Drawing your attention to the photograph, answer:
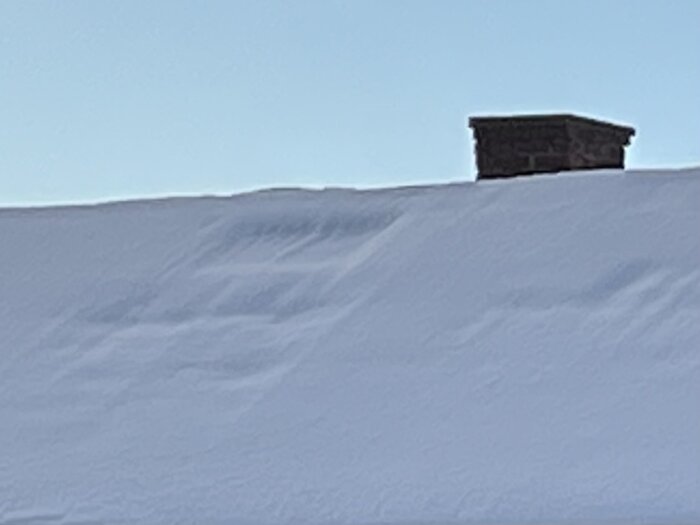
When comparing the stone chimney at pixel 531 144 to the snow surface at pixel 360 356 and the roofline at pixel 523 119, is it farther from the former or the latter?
the snow surface at pixel 360 356

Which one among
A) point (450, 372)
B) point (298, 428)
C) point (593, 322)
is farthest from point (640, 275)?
point (298, 428)

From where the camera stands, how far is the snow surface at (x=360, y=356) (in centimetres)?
305

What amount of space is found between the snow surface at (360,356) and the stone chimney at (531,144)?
1521mm

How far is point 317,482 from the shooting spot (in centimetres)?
309

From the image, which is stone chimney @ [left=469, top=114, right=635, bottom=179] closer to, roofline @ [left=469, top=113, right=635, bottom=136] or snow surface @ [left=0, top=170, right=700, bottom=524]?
roofline @ [left=469, top=113, right=635, bottom=136]

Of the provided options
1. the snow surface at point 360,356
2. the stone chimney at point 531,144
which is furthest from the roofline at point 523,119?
the snow surface at point 360,356

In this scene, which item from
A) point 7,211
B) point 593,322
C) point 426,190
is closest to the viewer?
point 593,322

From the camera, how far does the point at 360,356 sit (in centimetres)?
360

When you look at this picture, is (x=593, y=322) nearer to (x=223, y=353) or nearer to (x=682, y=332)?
(x=682, y=332)

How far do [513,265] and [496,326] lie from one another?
11.8 inches

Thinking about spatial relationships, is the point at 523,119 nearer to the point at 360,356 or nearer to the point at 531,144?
the point at 531,144

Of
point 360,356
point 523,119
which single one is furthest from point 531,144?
point 360,356

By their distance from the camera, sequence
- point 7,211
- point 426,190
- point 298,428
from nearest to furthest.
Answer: point 298,428 < point 426,190 < point 7,211

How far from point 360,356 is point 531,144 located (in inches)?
94.4
